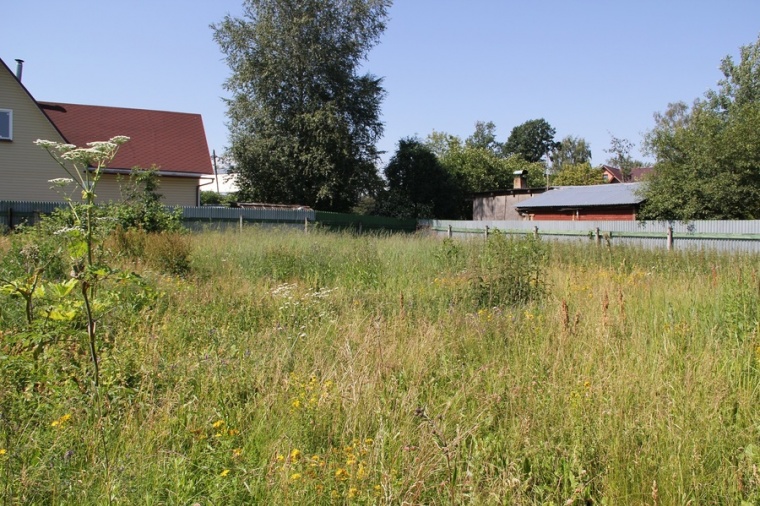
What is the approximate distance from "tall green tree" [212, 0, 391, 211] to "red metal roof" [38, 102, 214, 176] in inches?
156

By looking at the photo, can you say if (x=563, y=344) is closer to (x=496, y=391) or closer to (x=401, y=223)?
(x=496, y=391)

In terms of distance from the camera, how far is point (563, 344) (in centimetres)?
403

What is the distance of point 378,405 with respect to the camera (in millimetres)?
3051

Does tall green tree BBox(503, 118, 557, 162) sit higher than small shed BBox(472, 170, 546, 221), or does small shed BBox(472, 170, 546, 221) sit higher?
tall green tree BBox(503, 118, 557, 162)

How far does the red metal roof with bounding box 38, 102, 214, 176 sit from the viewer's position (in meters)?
25.1

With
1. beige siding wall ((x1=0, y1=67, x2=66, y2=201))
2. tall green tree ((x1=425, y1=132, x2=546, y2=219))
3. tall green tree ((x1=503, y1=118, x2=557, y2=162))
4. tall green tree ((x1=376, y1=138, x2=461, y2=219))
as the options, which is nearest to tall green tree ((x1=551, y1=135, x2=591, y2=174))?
tall green tree ((x1=503, y1=118, x2=557, y2=162))

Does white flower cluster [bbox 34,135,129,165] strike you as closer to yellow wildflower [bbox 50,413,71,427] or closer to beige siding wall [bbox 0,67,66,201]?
yellow wildflower [bbox 50,413,71,427]

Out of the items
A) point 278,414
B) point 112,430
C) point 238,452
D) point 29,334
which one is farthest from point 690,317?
point 29,334

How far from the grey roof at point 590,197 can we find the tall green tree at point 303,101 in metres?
9.77

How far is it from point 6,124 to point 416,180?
72.3ft

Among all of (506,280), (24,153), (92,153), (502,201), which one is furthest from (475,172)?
(92,153)

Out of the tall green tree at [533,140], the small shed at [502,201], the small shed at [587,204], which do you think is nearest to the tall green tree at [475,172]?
the small shed at [502,201]

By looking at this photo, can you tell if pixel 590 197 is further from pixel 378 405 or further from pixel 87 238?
pixel 87 238

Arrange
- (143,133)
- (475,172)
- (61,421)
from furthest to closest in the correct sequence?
(475,172) < (143,133) < (61,421)
